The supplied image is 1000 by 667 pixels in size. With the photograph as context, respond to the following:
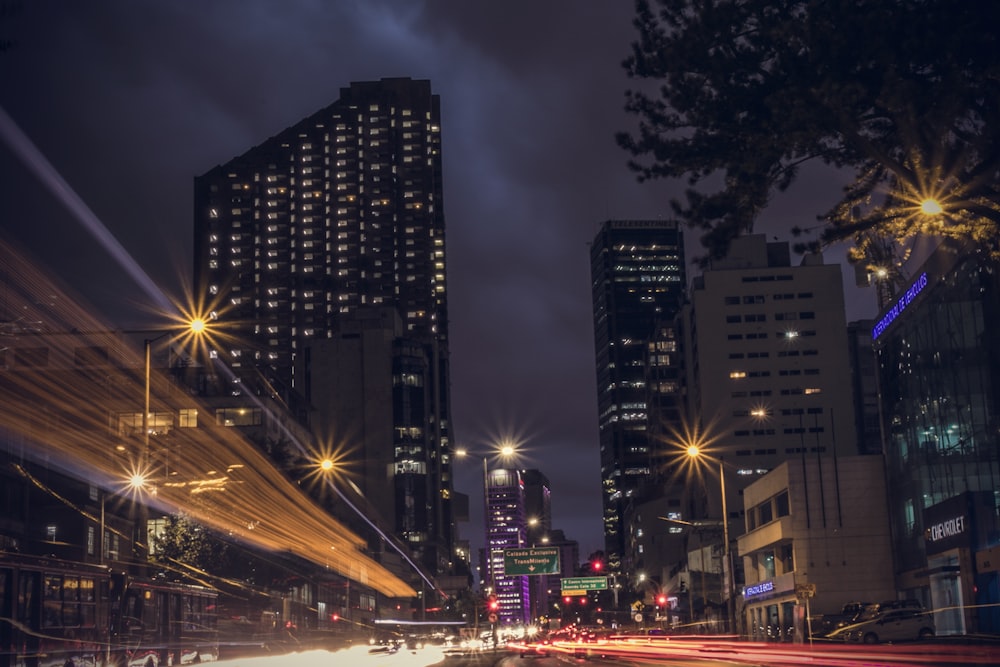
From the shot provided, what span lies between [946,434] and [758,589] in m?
26.5

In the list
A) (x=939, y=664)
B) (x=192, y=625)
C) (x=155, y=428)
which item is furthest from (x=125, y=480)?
(x=939, y=664)

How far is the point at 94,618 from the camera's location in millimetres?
25688

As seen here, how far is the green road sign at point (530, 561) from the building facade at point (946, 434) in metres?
25.4

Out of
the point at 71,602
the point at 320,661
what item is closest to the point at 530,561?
the point at 320,661

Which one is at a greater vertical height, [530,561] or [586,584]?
[530,561]

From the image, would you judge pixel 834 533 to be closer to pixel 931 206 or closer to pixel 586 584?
pixel 586 584

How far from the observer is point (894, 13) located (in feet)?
61.9

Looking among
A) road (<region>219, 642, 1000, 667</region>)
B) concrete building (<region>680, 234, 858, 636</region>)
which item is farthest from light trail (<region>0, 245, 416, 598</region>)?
concrete building (<region>680, 234, 858, 636</region>)

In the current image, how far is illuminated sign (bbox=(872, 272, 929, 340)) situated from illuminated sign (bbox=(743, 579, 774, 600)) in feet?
68.4

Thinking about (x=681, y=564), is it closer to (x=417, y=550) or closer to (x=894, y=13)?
(x=417, y=550)

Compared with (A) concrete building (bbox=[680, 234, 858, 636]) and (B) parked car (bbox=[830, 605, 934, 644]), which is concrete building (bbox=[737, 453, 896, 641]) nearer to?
(B) parked car (bbox=[830, 605, 934, 644])

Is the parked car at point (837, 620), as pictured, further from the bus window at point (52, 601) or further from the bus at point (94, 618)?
the bus window at point (52, 601)

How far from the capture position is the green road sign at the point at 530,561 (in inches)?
3204

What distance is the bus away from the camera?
22.0 metres
